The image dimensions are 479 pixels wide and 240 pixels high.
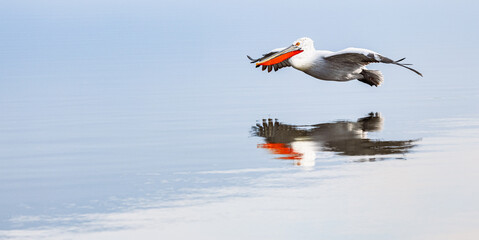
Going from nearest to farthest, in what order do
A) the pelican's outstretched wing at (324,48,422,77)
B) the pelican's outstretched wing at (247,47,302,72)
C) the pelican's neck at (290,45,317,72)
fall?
the pelican's outstretched wing at (324,48,422,77) < the pelican's neck at (290,45,317,72) < the pelican's outstretched wing at (247,47,302,72)

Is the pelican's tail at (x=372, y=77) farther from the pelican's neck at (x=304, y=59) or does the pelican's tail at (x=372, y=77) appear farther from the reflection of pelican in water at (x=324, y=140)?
the reflection of pelican in water at (x=324, y=140)

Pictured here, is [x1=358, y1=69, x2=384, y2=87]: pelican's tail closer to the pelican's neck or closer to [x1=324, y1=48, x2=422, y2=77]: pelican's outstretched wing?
[x1=324, y1=48, x2=422, y2=77]: pelican's outstretched wing

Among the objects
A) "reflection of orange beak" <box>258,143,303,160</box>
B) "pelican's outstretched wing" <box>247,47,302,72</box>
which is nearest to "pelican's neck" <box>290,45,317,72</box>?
"pelican's outstretched wing" <box>247,47,302,72</box>

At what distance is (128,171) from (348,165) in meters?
2.43

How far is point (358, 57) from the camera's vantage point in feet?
54.6

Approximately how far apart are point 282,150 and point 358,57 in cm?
464

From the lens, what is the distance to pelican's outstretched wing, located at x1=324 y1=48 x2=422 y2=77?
15898 mm

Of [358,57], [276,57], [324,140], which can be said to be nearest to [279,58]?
[276,57]

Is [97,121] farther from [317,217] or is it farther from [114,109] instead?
[317,217]

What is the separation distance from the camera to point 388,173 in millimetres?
10539

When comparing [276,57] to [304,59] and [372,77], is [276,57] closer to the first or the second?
[304,59]

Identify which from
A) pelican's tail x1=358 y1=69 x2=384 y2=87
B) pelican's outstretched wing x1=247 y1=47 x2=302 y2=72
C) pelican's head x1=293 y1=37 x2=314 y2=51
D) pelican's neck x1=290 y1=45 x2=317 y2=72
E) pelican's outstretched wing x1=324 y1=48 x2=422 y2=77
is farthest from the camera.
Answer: pelican's tail x1=358 y1=69 x2=384 y2=87

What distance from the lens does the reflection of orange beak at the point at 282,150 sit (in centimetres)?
1187

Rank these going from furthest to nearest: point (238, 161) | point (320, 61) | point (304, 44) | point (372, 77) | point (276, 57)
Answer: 1. point (372, 77)
2. point (276, 57)
3. point (304, 44)
4. point (320, 61)
5. point (238, 161)
